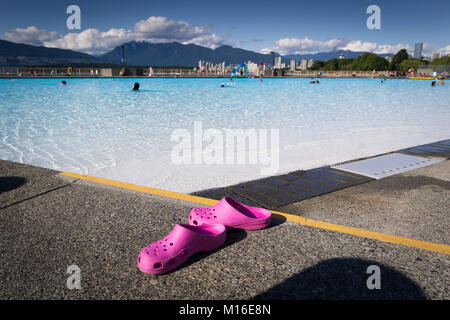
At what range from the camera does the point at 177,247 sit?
227 centimetres

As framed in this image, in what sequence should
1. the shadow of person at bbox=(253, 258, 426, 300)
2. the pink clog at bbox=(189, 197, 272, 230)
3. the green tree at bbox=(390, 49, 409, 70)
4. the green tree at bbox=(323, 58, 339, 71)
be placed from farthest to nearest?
the green tree at bbox=(323, 58, 339, 71), the green tree at bbox=(390, 49, 409, 70), the pink clog at bbox=(189, 197, 272, 230), the shadow of person at bbox=(253, 258, 426, 300)

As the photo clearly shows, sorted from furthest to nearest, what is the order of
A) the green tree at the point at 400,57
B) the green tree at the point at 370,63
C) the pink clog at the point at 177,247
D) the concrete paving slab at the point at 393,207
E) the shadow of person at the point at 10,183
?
1. the green tree at the point at 400,57
2. the green tree at the point at 370,63
3. the shadow of person at the point at 10,183
4. the concrete paving slab at the point at 393,207
5. the pink clog at the point at 177,247

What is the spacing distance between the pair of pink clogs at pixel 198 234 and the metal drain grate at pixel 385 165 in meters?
2.45

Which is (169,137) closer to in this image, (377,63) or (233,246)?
(233,246)

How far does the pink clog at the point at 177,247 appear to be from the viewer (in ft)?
7.11

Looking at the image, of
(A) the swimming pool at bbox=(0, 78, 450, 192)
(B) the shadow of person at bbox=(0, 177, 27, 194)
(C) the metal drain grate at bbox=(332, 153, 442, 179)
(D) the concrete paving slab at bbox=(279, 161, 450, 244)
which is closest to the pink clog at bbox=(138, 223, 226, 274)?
(D) the concrete paving slab at bbox=(279, 161, 450, 244)

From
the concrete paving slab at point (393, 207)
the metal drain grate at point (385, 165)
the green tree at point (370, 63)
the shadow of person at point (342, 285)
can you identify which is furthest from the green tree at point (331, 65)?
the shadow of person at point (342, 285)

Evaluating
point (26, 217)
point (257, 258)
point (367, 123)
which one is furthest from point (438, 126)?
point (26, 217)

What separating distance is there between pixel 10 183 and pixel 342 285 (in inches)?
159

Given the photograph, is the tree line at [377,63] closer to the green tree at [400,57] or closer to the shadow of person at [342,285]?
the green tree at [400,57]

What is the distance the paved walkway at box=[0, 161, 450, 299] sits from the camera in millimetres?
2031

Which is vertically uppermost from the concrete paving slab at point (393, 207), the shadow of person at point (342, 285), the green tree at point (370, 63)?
the green tree at point (370, 63)

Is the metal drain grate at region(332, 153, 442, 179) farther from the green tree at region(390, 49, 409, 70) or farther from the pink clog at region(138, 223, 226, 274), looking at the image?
the green tree at region(390, 49, 409, 70)

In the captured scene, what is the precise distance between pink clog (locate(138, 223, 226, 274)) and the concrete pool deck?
0.06 m
